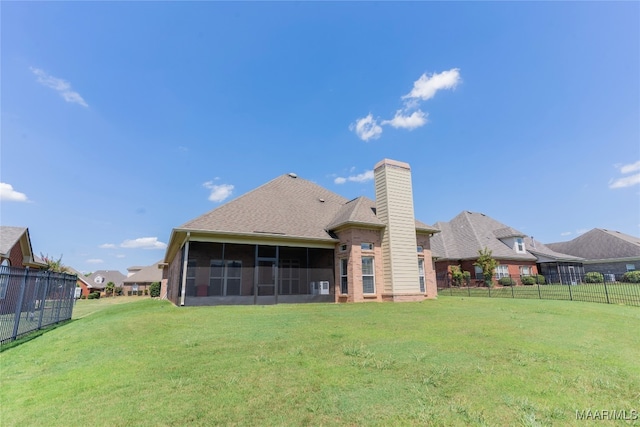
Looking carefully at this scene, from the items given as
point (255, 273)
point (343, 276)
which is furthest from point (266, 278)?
point (343, 276)

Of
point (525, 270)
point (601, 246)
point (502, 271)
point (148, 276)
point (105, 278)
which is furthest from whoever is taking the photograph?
point (105, 278)

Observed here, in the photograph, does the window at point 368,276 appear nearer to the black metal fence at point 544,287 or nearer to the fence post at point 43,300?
the black metal fence at point 544,287

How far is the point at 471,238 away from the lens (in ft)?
101

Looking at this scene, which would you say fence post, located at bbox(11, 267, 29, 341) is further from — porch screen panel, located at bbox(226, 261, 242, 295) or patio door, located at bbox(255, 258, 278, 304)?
patio door, located at bbox(255, 258, 278, 304)

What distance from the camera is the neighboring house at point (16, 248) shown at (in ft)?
68.1

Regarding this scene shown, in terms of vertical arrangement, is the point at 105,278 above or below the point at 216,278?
above

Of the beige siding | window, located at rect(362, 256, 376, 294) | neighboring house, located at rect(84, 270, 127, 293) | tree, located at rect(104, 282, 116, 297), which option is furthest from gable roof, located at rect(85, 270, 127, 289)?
the beige siding

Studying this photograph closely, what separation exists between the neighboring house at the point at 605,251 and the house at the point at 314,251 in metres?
28.6

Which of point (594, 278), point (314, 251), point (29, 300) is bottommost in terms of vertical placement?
point (594, 278)

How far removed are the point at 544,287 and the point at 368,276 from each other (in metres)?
17.0

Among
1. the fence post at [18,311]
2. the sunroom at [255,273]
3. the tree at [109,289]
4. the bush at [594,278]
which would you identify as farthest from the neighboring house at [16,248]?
the bush at [594,278]

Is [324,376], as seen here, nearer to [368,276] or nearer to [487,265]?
[368,276]

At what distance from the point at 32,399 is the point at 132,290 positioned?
63.0 metres

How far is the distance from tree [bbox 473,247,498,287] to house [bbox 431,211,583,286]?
73cm
